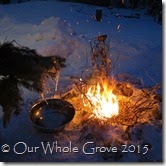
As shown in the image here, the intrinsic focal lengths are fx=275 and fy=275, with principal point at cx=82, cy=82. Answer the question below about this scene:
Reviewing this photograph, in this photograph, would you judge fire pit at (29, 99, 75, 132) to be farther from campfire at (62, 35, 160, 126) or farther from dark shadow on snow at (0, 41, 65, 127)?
dark shadow on snow at (0, 41, 65, 127)

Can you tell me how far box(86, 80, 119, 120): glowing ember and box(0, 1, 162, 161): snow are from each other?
61 centimetres

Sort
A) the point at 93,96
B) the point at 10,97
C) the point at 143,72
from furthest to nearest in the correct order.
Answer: the point at 143,72 → the point at 93,96 → the point at 10,97

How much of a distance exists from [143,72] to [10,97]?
427 cm

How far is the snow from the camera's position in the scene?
496 centimetres

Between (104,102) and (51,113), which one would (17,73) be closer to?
(51,113)

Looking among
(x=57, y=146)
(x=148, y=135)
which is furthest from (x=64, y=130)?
(x=148, y=135)

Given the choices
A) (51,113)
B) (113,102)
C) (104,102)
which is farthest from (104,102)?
(51,113)

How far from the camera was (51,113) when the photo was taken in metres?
5.31

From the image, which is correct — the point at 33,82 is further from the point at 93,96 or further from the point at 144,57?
the point at 144,57

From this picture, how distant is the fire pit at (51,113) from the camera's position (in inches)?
200

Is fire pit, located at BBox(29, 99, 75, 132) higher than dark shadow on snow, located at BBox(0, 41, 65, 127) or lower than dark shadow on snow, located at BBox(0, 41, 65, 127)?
lower

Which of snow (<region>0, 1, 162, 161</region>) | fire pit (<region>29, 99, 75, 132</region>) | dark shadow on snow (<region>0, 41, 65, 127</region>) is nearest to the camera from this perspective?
dark shadow on snow (<region>0, 41, 65, 127</region>)

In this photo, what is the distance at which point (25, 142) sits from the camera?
4.84 meters

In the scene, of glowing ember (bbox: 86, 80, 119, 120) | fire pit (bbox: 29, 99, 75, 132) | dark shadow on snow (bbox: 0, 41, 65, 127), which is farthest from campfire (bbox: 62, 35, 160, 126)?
dark shadow on snow (bbox: 0, 41, 65, 127)
